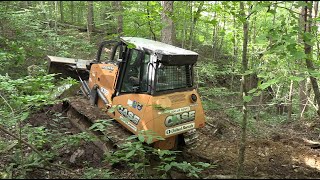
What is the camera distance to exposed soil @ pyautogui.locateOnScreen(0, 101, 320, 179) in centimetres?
462

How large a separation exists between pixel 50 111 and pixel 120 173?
13.2ft

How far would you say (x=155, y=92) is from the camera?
5.13 metres

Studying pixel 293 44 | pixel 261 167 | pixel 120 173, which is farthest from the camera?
pixel 261 167

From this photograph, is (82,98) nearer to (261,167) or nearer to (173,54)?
(173,54)

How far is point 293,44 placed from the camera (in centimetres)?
366

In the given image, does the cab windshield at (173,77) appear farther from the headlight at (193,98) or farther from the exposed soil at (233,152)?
the exposed soil at (233,152)

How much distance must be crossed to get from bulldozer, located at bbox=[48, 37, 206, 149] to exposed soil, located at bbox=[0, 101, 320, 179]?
0.68m

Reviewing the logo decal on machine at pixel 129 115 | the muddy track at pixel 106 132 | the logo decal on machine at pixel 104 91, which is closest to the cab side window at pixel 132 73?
the logo decal on machine at pixel 129 115

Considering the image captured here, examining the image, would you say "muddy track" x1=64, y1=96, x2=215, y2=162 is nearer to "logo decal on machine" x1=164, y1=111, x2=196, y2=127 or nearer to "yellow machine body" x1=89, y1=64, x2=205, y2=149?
"yellow machine body" x1=89, y1=64, x2=205, y2=149

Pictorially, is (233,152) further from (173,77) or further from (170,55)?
(170,55)

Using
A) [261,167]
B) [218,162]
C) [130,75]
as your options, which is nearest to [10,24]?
[130,75]

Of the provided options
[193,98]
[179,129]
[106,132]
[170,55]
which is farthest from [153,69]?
[106,132]

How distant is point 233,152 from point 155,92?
2.34m

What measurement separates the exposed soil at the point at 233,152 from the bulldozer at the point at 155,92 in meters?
0.68
